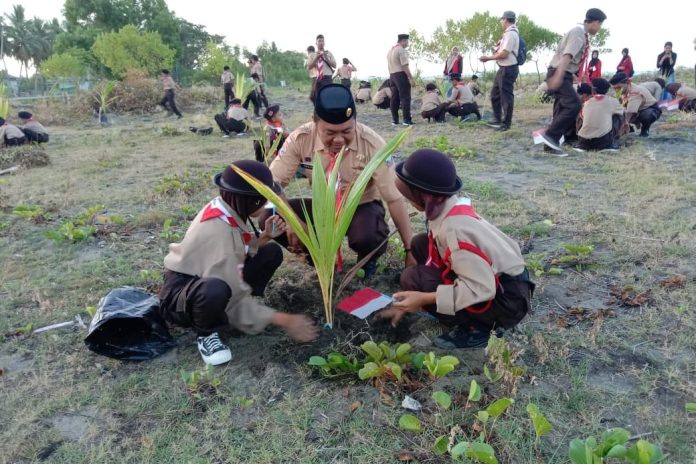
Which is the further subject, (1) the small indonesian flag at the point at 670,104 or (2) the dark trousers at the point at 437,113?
(1) the small indonesian flag at the point at 670,104

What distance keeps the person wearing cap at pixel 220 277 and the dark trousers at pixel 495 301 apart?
0.55 meters

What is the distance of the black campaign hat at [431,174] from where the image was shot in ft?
6.38

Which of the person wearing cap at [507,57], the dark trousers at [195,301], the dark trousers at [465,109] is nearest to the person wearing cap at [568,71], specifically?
the person wearing cap at [507,57]

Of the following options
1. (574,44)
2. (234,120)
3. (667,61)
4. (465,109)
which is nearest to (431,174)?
(574,44)

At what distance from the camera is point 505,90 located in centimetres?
729

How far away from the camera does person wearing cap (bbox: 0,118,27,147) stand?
8367 mm

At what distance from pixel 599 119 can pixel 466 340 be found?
5067 millimetres

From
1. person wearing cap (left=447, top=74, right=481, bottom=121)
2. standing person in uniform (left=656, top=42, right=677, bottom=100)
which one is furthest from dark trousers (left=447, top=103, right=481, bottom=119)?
standing person in uniform (left=656, top=42, right=677, bottom=100)

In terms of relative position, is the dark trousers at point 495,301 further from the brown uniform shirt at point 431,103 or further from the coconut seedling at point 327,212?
the brown uniform shirt at point 431,103

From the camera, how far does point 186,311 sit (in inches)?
83.1

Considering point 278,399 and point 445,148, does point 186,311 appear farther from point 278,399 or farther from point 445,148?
point 445,148

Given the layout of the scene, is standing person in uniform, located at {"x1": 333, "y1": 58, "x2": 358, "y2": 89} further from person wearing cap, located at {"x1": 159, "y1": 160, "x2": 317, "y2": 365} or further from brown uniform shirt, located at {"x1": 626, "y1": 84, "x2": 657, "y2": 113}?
person wearing cap, located at {"x1": 159, "y1": 160, "x2": 317, "y2": 365}

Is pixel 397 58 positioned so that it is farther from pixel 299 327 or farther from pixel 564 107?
pixel 299 327

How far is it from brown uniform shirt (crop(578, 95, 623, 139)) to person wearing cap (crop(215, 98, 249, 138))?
19.2 ft
